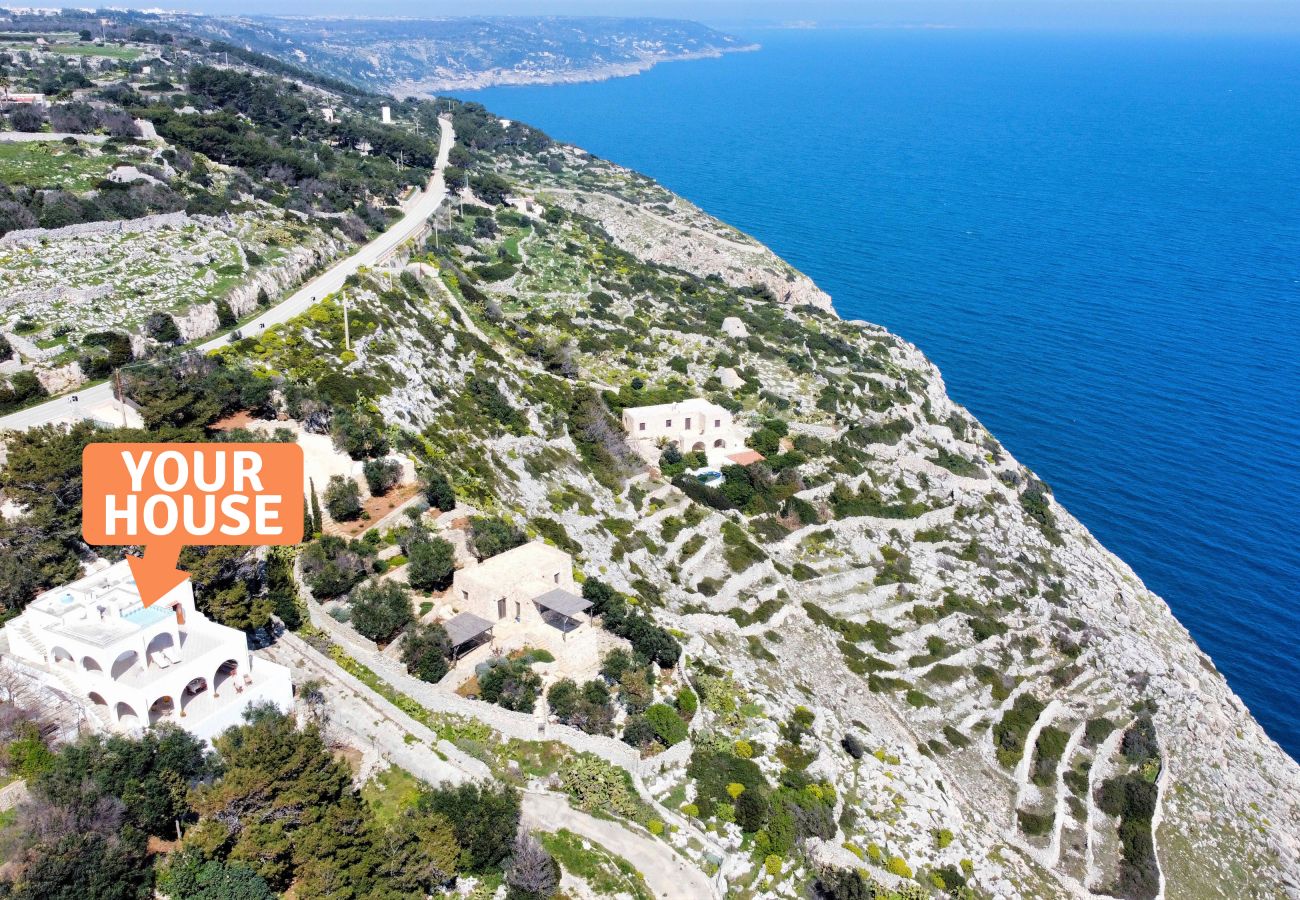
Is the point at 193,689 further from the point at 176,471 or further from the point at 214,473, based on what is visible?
the point at 214,473

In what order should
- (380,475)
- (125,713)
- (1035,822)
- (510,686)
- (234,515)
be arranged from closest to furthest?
(125,713) < (510,686) < (234,515) < (380,475) < (1035,822)

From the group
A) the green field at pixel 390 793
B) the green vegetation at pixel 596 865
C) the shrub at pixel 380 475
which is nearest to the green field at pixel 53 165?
the shrub at pixel 380 475

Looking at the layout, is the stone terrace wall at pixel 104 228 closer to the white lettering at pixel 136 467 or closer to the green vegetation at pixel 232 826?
the white lettering at pixel 136 467

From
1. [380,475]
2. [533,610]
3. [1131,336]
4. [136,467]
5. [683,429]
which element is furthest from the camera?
[1131,336]

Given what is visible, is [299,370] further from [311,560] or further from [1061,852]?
[1061,852]

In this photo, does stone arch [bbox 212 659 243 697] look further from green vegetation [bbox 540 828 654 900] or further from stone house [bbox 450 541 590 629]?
green vegetation [bbox 540 828 654 900]

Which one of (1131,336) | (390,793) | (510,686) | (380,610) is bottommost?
(1131,336)

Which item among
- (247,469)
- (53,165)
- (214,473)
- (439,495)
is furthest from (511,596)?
(53,165)
